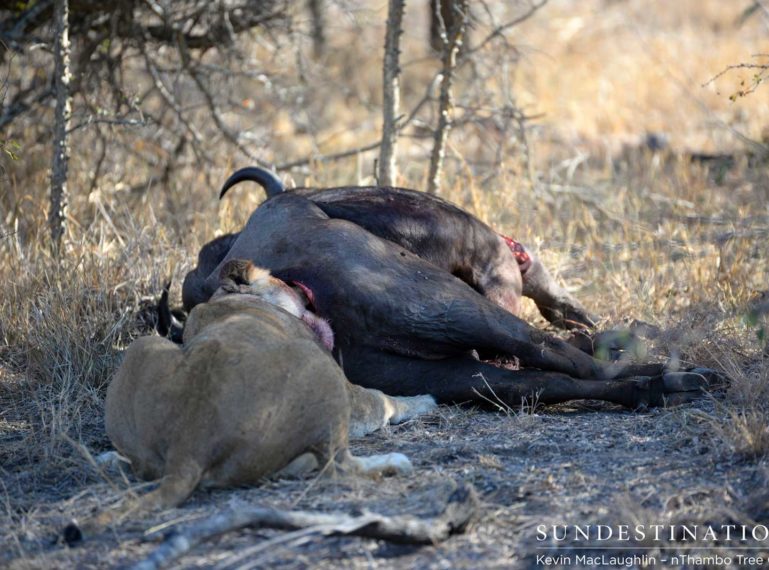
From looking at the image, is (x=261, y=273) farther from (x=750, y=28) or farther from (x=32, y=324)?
(x=750, y=28)

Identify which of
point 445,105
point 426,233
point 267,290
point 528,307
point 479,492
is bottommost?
point 479,492

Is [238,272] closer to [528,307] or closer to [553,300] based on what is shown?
[553,300]

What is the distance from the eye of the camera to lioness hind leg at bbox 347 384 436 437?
3846 millimetres

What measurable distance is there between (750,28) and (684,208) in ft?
23.3

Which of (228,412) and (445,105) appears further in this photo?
(445,105)

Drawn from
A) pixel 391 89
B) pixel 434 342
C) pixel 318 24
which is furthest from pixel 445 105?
pixel 318 24

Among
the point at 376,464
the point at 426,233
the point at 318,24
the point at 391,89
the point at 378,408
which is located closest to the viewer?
the point at 376,464

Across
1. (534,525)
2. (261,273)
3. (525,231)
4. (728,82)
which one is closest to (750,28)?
(728,82)

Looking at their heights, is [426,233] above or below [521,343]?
above

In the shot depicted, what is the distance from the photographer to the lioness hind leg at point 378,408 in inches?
151

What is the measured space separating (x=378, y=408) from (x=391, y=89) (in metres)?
2.76

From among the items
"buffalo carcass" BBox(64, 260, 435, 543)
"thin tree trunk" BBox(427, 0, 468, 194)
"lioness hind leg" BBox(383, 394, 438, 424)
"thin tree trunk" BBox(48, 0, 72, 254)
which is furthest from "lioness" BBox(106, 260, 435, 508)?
"thin tree trunk" BBox(427, 0, 468, 194)

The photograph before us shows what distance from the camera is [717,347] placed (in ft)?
14.6

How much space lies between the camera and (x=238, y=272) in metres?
4.03
